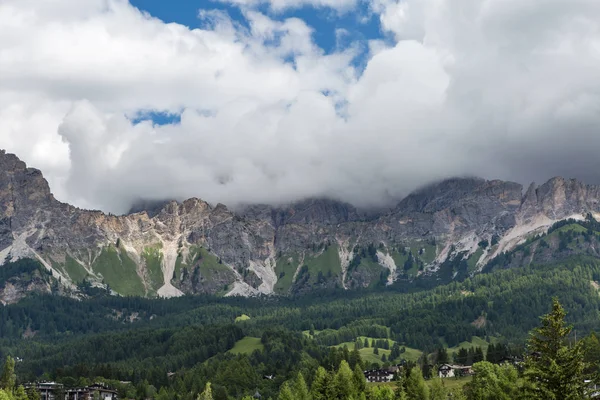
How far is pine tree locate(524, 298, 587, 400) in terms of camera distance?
249 ft

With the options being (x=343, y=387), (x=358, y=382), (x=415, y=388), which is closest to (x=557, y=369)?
(x=415, y=388)

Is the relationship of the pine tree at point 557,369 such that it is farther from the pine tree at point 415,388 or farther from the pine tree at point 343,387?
the pine tree at point 343,387

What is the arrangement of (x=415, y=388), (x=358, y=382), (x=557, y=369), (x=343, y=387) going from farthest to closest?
(x=358, y=382), (x=343, y=387), (x=415, y=388), (x=557, y=369)

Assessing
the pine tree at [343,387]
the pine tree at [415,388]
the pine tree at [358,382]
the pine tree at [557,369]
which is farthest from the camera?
the pine tree at [358,382]

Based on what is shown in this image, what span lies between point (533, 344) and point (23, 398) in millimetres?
146761

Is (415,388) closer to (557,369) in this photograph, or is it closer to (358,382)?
(358,382)

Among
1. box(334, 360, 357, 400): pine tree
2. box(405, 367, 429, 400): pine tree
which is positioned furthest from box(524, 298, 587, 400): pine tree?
box(334, 360, 357, 400): pine tree

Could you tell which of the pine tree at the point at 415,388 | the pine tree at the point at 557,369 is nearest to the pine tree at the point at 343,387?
the pine tree at the point at 415,388

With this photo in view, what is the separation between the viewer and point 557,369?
75.9 metres

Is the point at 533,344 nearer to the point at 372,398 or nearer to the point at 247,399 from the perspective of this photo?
the point at 372,398

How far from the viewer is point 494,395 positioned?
143 m

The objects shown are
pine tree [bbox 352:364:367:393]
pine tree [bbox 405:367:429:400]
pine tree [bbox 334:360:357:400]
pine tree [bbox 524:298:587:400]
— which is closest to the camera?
pine tree [bbox 524:298:587:400]

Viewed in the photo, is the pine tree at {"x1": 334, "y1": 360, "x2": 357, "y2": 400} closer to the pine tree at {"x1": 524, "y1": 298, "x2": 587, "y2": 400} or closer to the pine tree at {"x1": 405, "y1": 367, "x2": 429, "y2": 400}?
the pine tree at {"x1": 405, "y1": 367, "x2": 429, "y2": 400}

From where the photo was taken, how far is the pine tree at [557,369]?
249 ft
